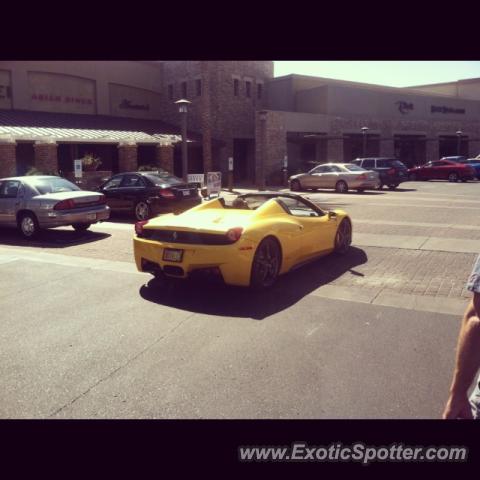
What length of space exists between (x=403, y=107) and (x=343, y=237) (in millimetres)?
39445

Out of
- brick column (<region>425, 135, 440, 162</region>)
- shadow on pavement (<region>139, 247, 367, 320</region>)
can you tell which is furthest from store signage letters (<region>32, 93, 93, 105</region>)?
brick column (<region>425, 135, 440, 162</region>)

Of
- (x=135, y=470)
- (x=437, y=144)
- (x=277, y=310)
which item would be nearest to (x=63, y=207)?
(x=277, y=310)

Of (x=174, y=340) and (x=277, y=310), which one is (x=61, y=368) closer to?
(x=174, y=340)

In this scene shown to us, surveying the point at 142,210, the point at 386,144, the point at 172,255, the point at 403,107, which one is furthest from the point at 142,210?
the point at 403,107

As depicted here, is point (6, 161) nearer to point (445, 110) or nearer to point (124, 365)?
point (124, 365)

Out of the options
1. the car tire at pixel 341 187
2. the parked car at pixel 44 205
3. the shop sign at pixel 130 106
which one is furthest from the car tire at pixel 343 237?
the shop sign at pixel 130 106

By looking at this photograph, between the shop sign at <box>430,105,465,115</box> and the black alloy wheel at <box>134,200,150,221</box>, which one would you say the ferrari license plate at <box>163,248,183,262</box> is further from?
the shop sign at <box>430,105,465,115</box>

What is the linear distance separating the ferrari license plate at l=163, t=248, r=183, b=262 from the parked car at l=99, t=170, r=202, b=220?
7.68 meters

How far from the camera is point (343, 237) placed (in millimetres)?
9148

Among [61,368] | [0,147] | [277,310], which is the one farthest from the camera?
[0,147]

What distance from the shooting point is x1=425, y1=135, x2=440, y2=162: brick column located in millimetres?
46406
